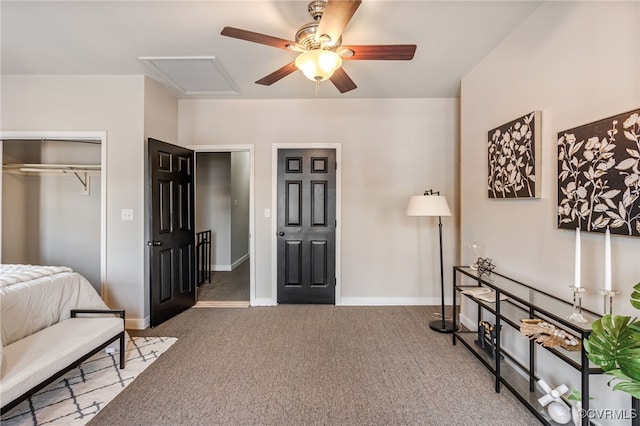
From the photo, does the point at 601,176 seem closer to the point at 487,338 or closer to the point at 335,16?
the point at 487,338

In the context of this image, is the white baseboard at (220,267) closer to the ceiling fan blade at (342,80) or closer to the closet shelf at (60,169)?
the closet shelf at (60,169)

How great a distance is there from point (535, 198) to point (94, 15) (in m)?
3.45

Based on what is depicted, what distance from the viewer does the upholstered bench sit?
1518mm

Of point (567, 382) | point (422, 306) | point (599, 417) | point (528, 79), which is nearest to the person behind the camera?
point (599, 417)

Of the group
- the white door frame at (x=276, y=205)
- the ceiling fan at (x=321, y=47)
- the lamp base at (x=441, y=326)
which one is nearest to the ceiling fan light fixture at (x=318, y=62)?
the ceiling fan at (x=321, y=47)

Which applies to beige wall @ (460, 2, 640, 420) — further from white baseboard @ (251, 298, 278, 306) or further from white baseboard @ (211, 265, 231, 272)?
white baseboard @ (211, 265, 231, 272)

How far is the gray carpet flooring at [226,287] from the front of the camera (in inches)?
162

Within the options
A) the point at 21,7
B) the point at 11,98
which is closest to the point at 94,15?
the point at 21,7

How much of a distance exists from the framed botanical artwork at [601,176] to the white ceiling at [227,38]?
1.08 m

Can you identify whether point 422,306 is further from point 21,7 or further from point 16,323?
A: point 21,7

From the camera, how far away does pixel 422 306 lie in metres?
3.76

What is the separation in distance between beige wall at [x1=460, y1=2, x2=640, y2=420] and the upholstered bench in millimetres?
3088

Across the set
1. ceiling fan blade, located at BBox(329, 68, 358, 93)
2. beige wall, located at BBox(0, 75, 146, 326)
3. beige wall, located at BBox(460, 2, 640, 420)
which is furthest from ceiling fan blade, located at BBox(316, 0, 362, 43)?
beige wall, located at BBox(0, 75, 146, 326)

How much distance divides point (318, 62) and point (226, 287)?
12.5ft
